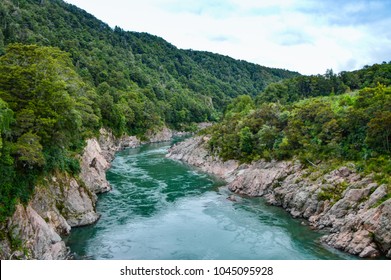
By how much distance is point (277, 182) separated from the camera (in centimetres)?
4975

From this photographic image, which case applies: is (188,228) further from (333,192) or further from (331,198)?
(333,192)

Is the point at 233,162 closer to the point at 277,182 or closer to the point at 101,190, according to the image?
the point at 277,182

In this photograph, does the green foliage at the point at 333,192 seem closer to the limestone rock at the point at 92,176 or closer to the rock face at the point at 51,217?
the rock face at the point at 51,217

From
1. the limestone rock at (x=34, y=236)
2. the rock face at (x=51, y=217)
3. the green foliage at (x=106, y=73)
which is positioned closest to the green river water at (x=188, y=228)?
the rock face at (x=51, y=217)

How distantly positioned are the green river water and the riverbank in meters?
1.60

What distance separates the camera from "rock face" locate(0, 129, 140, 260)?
88.4 feet

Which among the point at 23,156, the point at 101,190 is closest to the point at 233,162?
the point at 101,190

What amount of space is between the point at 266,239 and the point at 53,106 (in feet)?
73.9

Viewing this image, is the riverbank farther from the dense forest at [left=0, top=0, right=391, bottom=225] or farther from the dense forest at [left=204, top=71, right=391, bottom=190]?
the dense forest at [left=204, top=71, right=391, bottom=190]

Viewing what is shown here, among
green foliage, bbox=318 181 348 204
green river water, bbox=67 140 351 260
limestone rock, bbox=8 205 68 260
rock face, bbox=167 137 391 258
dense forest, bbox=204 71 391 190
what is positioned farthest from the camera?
dense forest, bbox=204 71 391 190

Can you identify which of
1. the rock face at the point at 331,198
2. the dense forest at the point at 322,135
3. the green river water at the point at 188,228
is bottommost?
the green river water at the point at 188,228

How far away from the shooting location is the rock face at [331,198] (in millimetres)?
31031

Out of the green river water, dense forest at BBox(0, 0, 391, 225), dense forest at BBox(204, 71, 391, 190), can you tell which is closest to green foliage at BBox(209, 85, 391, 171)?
dense forest at BBox(204, 71, 391, 190)

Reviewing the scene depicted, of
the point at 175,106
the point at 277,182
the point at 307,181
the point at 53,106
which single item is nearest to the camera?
the point at 53,106
